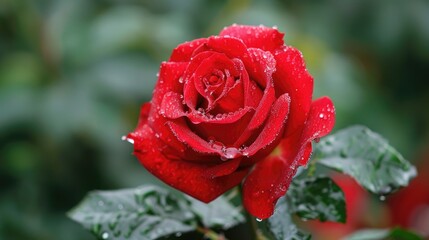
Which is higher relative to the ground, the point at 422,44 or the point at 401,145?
the point at 422,44

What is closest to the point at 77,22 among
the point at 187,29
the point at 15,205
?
the point at 187,29

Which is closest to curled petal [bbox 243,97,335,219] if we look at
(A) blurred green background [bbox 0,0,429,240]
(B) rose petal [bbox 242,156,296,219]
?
(B) rose petal [bbox 242,156,296,219]

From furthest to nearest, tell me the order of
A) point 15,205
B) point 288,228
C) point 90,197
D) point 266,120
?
point 15,205
point 90,197
point 288,228
point 266,120

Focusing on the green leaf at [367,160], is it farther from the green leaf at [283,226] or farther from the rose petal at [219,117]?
the rose petal at [219,117]

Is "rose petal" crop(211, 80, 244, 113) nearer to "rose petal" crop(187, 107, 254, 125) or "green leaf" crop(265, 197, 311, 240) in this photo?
"rose petal" crop(187, 107, 254, 125)

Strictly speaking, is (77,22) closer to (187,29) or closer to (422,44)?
(187,29)

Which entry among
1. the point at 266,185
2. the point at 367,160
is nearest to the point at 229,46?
the point at 266,185

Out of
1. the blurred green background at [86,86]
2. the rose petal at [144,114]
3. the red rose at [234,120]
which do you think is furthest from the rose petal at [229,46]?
the blurred green background at [86,86]
